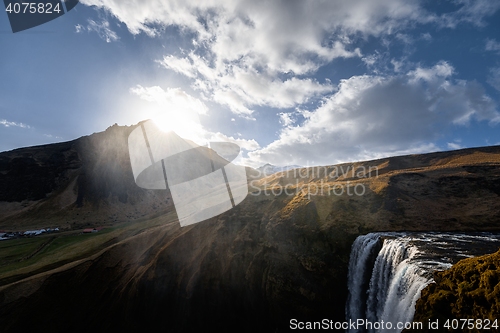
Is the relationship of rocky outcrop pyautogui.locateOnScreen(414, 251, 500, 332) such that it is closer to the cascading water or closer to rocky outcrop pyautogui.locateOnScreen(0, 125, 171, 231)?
the cascading water

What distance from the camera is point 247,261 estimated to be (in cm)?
3797

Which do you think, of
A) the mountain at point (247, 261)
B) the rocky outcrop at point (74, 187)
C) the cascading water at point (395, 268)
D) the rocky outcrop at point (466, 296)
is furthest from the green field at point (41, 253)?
the rocky outcrop at point (466, 296)

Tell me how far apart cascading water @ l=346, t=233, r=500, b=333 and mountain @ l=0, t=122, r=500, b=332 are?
8.66 feet

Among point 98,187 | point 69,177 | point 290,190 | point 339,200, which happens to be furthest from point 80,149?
point 339,200

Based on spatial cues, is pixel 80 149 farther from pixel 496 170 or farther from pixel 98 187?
pixel 496 170

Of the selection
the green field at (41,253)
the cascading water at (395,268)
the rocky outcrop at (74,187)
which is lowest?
the green field at (41,253)

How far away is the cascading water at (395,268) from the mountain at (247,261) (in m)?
2.64

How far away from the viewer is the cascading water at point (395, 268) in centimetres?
1739

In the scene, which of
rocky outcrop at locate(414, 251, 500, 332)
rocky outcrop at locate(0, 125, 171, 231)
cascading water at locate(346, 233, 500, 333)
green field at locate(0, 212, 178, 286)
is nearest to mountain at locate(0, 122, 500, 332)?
green field at locate(0, 212, 178, 286)

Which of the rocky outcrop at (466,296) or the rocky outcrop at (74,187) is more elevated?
the rocky outcrop at (74,187)

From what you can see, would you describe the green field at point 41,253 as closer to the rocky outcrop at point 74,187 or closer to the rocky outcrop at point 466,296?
the rocky outcrop at point 74,187

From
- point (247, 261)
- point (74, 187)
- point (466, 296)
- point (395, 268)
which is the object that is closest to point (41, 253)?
point (247, 261)

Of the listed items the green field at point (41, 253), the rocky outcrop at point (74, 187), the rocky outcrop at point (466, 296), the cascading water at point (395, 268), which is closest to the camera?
the rocky outcrop at point (466, 296)

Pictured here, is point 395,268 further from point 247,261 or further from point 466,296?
point 247,261
